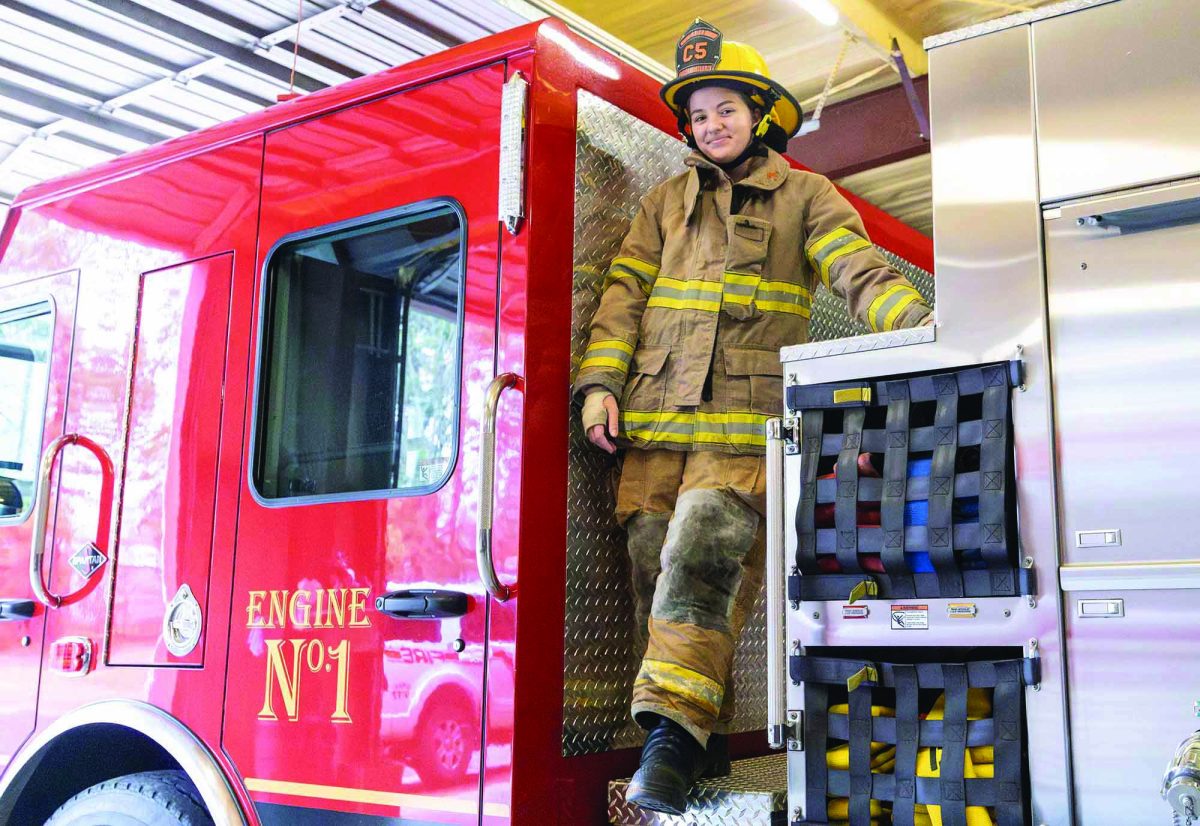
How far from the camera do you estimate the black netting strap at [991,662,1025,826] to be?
82.7 inches

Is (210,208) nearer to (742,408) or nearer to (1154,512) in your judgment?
(742,408)

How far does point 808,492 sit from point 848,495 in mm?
91

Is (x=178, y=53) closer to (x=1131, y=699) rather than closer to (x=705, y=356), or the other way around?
(x=705, y=356)

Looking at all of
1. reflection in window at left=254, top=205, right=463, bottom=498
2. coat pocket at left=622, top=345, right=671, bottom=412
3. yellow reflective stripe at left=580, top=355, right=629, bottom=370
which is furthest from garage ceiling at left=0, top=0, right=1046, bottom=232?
yellow reflective stripe at left=580, top=355, right=629, bottom=370

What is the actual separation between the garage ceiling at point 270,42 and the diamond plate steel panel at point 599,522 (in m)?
1.99

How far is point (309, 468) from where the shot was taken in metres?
3.13

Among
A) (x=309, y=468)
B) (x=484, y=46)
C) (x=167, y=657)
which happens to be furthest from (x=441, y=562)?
(x=484, y=46)

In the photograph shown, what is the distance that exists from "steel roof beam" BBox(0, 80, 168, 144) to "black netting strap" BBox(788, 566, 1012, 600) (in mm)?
5547

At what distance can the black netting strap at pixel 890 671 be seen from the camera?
84.1 inches

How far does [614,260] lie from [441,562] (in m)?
0.86

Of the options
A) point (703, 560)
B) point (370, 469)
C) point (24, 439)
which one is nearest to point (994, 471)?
point (703, 560)

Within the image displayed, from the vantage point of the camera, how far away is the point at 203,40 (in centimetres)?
592

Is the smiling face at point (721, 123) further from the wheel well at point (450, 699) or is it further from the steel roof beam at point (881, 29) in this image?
the steel roof beam at point (881, 29)

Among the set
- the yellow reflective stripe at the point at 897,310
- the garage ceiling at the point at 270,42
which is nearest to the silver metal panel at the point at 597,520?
the yellow reflective stripe at the point at 897,310
